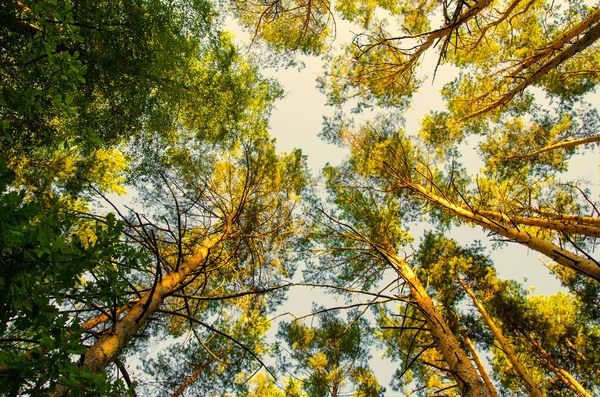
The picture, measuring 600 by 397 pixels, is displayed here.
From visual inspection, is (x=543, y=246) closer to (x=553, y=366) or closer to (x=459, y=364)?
(x=459, y=364)

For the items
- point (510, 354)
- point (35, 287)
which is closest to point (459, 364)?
point (35, 287)

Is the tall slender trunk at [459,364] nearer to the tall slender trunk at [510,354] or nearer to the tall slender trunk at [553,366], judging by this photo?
the tall slender trunk at [510,354]

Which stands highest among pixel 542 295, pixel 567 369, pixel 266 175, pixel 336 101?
pixel 336 101

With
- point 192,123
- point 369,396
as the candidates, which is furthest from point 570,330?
point 192,123

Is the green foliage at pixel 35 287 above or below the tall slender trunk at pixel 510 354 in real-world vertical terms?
below

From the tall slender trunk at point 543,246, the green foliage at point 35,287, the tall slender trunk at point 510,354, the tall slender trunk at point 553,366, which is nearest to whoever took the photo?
the green foliage at point 35,287

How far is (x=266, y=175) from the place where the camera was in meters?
8.27

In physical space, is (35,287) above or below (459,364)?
above

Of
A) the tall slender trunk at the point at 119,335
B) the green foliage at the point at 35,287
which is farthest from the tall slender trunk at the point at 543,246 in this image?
the tall slender trunk at the point at 119,335

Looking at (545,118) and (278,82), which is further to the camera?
(278,82)

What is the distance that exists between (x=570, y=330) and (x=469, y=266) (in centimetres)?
325

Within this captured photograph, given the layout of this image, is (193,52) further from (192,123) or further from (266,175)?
(266,175)

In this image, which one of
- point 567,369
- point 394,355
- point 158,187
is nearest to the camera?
point 567,369

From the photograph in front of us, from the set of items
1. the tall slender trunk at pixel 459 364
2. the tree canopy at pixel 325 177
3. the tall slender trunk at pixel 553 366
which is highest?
the tree canopy at pixel 325 177
